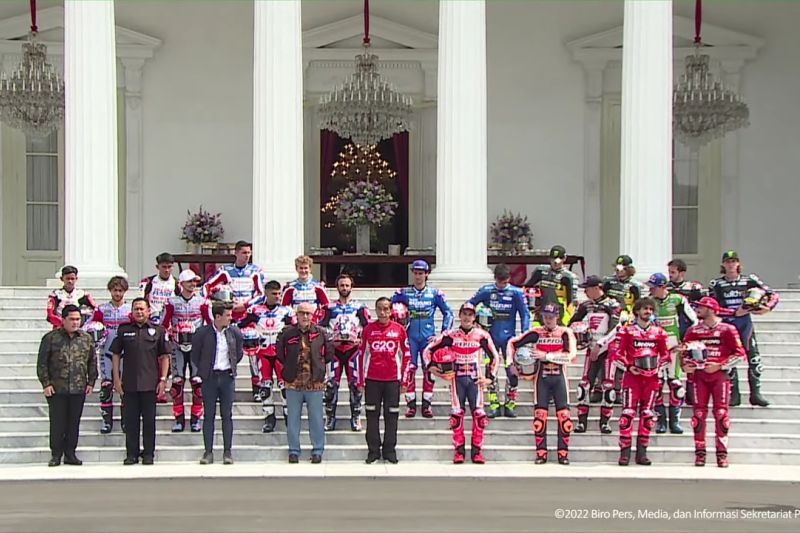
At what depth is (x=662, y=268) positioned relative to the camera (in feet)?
57.9

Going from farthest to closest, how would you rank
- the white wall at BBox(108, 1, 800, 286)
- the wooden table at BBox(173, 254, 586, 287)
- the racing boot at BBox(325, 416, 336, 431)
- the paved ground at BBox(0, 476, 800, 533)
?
1. the white wall at BBox(108, 1, 800, 286)
2. the wooden table at BBox(173, 254, 586, 287)
3. the racing boot at BBox(325, 416, 336, 431)
4. the paved ground at BBox(0, 476, 800, 533)

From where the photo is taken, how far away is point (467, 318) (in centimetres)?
1273

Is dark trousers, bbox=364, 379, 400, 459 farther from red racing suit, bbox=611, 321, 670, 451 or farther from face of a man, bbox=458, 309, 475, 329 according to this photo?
red racing suit, bbox=611, 321, 670, 451

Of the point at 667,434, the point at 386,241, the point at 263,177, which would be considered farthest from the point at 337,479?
the point at 386,241

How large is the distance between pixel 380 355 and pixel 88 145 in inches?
272

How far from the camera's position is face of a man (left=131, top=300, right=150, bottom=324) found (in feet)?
41.5

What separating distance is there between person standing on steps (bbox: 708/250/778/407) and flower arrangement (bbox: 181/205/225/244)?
11.3 metres

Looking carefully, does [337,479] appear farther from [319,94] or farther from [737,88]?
[737,88]

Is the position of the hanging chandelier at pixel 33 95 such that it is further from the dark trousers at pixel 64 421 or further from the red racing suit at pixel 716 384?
the red racing suit at pixel 716 384

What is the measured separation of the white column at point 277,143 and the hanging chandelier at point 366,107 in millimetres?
3190

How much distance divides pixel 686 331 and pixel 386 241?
1096cm

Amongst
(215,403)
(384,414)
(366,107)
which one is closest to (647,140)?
(366,107)

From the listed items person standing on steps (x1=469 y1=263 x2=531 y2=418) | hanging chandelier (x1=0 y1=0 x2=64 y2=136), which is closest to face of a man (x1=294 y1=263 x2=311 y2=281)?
person standing on steps (x1=469 y1=263 x2=531 y2=418)

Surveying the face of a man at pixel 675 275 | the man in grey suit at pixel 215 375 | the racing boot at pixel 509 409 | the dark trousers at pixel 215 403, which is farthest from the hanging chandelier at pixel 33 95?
the face of a man at pixel 675 275
